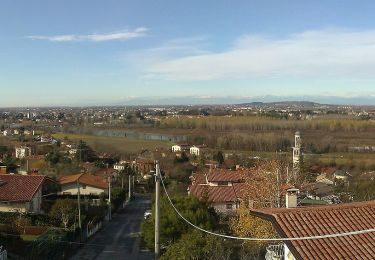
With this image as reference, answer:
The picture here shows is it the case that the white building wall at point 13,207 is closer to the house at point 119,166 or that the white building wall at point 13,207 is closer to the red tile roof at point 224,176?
the red tile roof at point 224,176

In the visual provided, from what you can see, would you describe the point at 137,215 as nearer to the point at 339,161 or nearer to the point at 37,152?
the point at 37,152

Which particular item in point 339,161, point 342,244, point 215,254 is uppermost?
point 342,244

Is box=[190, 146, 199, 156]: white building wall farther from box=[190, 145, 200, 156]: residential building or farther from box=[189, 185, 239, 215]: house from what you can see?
box=[189, 185, 239, 215]: house

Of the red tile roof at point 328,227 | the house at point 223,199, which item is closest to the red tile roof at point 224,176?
the house at point 223,199

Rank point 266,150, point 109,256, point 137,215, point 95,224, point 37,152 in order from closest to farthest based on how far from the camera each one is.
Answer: point 109,256 < point 95,224 < point 137,215 < point 37,152 < point 266,150

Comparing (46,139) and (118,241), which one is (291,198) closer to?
(118,241)

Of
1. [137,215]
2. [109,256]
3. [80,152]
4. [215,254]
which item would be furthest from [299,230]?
[80,152]

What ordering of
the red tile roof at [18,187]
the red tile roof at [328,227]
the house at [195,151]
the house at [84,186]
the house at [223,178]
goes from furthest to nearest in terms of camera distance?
1. the house at [195,151]
2. the house at [84,186]
3. the house at [223,178]
4. the red tile roof at [18,187]
5. the red tile roof at [328,227]
